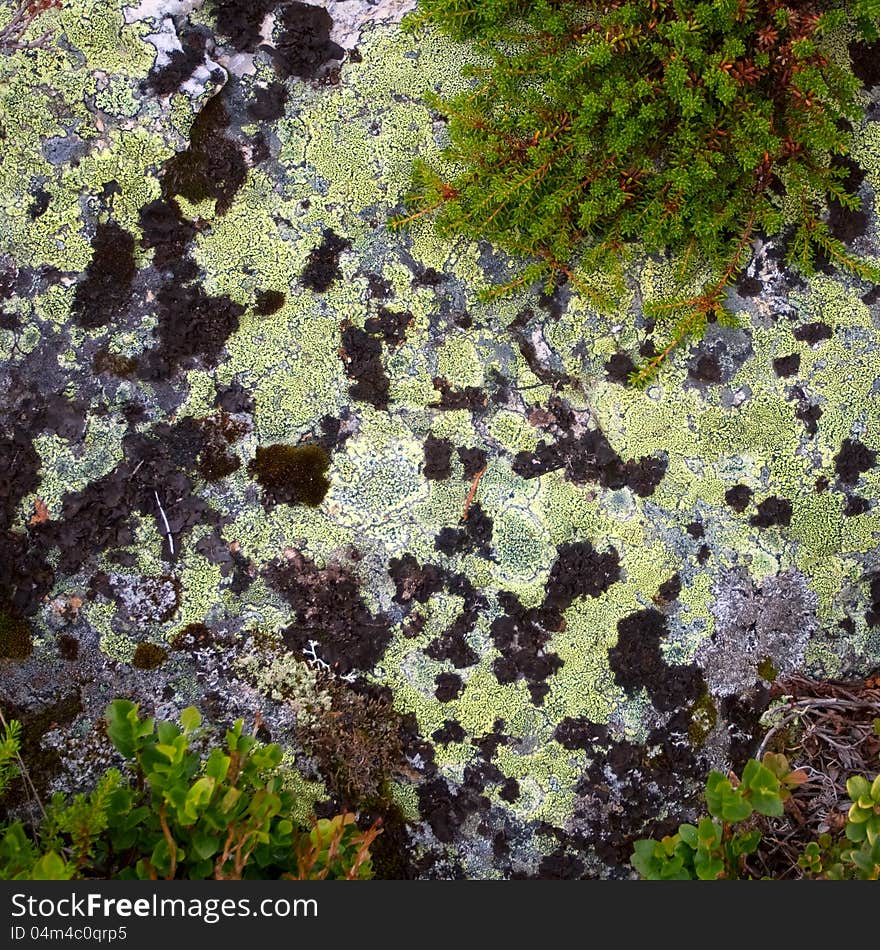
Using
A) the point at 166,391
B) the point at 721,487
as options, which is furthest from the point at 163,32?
the point at 721,487

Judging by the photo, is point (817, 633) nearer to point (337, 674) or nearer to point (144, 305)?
point (337, 674)

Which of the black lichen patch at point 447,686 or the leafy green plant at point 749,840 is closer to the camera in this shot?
the leafy green plant at point 749,840

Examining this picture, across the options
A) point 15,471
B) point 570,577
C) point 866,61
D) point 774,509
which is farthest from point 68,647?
point 866,61

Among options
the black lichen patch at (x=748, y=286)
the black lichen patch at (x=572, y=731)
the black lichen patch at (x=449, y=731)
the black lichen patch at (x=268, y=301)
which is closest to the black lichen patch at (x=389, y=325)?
the black lichen patch at (x=268, y=301)

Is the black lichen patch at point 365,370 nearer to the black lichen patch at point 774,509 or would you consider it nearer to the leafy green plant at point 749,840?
the black lichen patch at point 774,509

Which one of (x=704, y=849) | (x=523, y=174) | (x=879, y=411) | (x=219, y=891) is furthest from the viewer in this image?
(x=879, y=411)

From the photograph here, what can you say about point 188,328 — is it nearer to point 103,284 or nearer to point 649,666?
point 103,284

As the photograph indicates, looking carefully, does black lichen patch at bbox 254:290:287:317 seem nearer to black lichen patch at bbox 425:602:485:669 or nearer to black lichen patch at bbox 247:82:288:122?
black lichen patch at bbox 247:82:288:122
